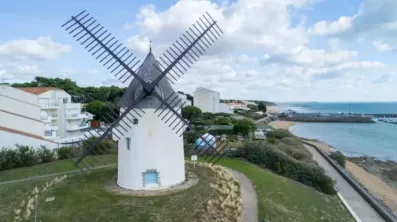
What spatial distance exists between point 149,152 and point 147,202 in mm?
2335

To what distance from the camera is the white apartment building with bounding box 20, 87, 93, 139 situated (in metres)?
39.8

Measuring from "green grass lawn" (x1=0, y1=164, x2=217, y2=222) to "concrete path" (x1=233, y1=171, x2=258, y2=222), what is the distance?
61.2 inches

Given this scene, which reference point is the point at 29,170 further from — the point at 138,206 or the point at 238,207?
the point at 238,207

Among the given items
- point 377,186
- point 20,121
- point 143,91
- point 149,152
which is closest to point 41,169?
point 20,121

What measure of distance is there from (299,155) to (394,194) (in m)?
8.47

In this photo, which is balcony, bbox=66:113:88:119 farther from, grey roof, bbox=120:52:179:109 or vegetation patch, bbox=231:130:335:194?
grey roof, bbox=120:52:179:109

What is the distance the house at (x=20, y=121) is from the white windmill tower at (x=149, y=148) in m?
13.6

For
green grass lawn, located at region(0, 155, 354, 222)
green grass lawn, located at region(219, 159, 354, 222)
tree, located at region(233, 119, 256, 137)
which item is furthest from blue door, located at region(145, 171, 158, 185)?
tree, located at region(233, 119, 256, 137)

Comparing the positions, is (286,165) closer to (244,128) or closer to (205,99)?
(244,128)

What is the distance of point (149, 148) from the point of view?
577 inches

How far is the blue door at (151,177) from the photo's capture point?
48.8ft

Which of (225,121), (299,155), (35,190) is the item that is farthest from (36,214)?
(225,121)

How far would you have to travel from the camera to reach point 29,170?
22.1 m

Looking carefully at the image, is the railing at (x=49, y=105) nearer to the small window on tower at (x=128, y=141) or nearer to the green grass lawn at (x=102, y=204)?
the green grass lawn at (x=102, y=204)
